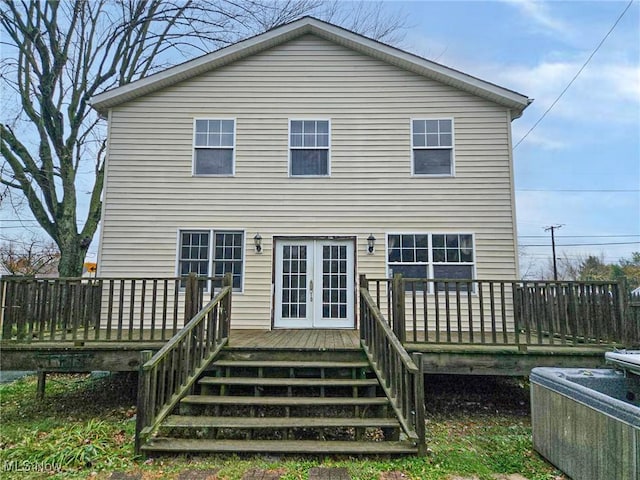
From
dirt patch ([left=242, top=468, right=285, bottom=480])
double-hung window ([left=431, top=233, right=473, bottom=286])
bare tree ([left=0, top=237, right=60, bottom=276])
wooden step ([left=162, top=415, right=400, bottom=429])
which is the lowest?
dirt patch ([left=242, top=468, right=285, bottom=480])

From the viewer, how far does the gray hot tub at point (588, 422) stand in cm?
296

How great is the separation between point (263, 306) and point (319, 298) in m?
1.19

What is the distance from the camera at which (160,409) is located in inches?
163

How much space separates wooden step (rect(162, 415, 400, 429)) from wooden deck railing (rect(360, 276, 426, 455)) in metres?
0.21

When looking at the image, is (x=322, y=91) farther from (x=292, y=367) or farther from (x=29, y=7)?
(x=29, y=7)

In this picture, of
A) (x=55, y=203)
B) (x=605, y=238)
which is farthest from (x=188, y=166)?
(x=605, y=238)

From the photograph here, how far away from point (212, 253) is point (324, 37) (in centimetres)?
550

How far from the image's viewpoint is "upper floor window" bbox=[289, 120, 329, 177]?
27.2 ft

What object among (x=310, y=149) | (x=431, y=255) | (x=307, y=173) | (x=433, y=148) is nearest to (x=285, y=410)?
(x=431, y=255)

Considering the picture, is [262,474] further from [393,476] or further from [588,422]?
[588,422]

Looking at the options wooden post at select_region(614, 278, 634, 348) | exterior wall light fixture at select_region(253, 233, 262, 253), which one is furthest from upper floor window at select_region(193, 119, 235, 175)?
wooden post at select_region(614, 278, 634, 348)

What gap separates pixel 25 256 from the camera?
773 inches

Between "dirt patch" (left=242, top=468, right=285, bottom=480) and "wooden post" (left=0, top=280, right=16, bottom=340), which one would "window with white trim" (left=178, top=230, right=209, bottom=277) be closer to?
"wooden post" (left=0, top=280, right=16, bottom=340)

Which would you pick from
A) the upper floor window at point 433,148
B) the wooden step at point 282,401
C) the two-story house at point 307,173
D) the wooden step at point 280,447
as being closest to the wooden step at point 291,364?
the wooden step at point 282,401
